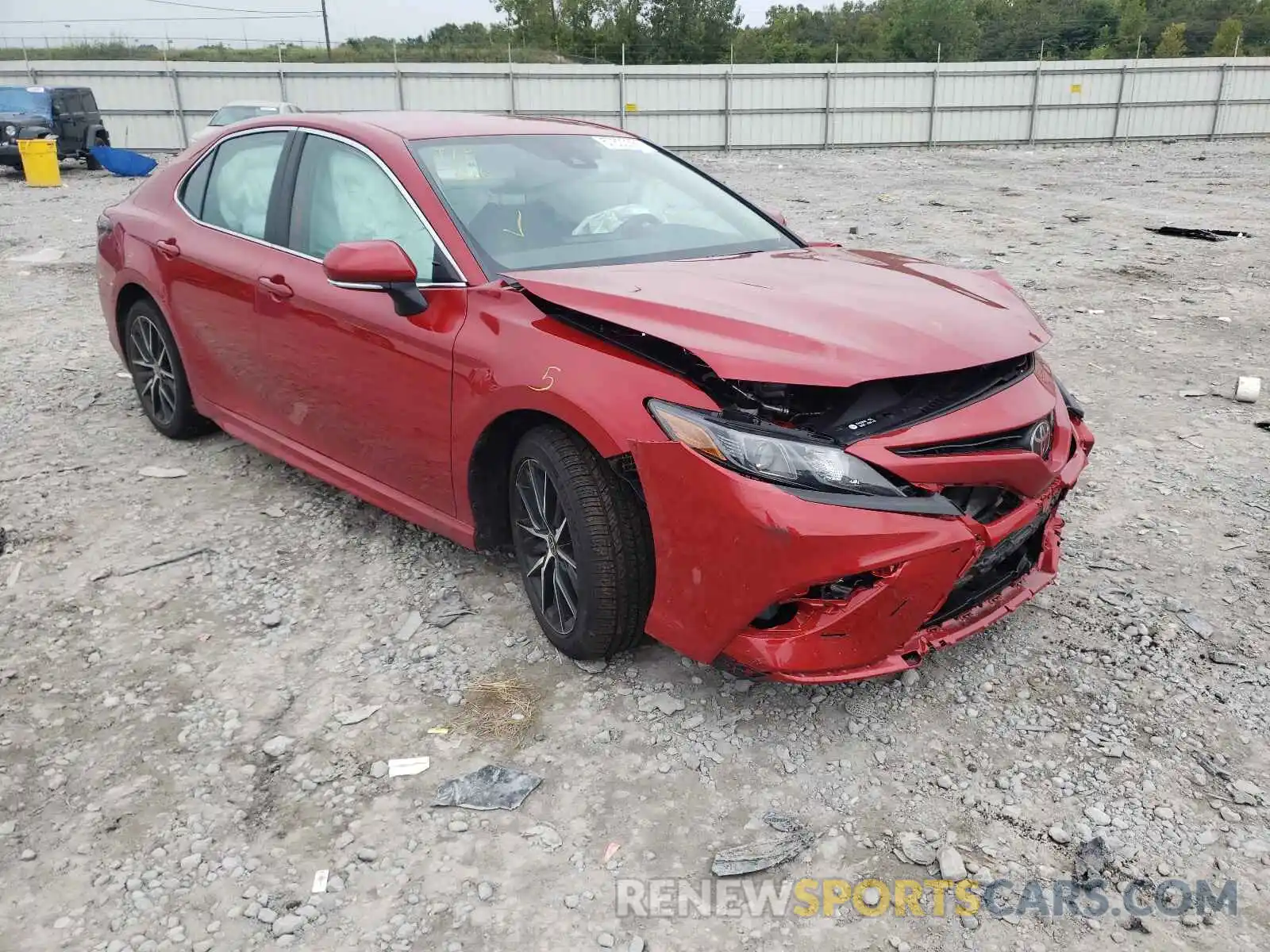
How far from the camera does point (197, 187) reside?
462 centimetres

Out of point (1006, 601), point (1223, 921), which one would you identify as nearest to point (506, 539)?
point (1006, 601)

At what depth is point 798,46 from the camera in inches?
2498

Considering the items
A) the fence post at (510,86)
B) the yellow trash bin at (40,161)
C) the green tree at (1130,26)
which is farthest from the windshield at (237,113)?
the green tree at (1130,26)

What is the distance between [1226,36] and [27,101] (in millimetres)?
54395

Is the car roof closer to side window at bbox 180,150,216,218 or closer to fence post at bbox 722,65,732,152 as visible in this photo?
side window at bbox 180,150,216,218

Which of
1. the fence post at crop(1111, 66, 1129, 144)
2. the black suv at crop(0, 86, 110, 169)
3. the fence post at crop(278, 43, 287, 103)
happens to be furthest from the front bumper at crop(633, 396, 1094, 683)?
the fence post at crop(1111, 66, 1129, 144)

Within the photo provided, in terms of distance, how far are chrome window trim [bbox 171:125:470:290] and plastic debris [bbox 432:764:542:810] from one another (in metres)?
1.51

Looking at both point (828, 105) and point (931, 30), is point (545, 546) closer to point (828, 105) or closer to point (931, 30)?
point (828, 105)

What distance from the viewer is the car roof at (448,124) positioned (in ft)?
12.2

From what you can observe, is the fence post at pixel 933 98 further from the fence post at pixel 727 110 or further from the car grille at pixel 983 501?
the car grille at pixel 983 501

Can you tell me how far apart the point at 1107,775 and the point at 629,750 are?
4.20ft

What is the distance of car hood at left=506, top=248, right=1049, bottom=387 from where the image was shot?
2.51m

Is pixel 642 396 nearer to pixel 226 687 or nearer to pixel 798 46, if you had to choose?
pixel 226 687

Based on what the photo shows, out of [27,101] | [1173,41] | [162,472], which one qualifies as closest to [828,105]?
[27,101]
